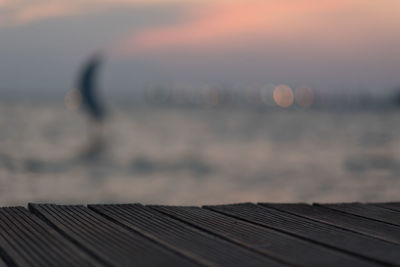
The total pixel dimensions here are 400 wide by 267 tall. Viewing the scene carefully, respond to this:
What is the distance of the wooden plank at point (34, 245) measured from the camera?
2.23 metres

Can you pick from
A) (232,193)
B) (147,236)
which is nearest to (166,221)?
(147,236)

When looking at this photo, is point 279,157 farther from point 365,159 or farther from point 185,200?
point 185,200

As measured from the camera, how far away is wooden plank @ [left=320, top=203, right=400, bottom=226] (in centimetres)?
342

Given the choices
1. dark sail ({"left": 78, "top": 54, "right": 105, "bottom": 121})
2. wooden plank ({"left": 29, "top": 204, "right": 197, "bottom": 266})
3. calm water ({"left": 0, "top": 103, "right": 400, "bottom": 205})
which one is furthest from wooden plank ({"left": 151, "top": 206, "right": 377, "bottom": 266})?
dark sail ({"left": 78, "top": 54, "right": 105, "bottom": 121})

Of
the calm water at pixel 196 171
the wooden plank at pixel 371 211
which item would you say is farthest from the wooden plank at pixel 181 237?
the calm water at pixel 196 171

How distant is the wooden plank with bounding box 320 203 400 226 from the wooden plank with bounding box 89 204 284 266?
1.13 metres

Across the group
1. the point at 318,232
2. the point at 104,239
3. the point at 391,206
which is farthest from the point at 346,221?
the point at 104,239

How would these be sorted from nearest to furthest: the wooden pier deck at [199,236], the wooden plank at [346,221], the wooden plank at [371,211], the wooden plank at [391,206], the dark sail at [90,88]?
the wooden pier deck at [199,236] → the wooden plank at [346,221] → the wooden plank at [371,211] → the wooden plank at [391,206] → the dark sail at [90,88]

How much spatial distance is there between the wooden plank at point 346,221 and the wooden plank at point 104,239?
107 cm

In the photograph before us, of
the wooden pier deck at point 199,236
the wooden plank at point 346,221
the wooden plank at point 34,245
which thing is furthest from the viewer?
the wooden plank at point 346,221

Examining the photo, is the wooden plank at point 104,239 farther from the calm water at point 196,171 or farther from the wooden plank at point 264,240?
the calm water at point 196,171

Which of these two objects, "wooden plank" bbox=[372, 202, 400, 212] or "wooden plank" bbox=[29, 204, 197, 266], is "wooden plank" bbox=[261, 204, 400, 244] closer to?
"wooden plank" bbox=[372, 202, 400, 212]

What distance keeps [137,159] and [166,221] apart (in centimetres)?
2883

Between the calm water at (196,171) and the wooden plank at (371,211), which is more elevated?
the wooden plank at (371,211)
